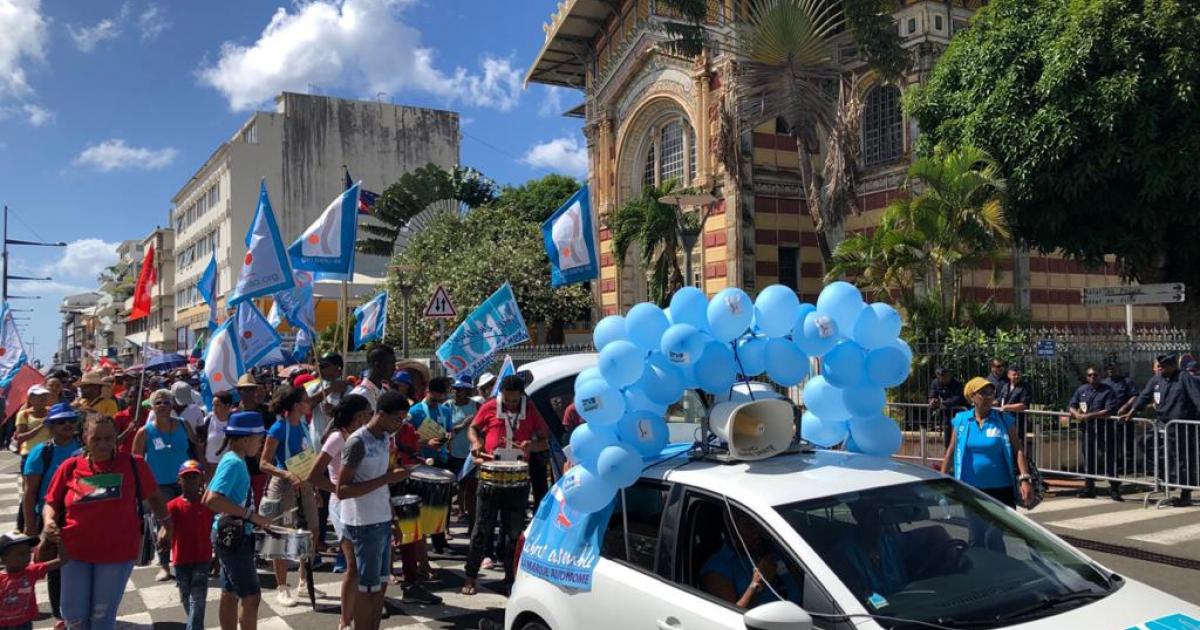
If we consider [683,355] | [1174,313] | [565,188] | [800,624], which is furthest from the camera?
[565,188]

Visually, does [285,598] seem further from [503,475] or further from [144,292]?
[144,292]

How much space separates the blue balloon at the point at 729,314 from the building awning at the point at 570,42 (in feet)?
88.3

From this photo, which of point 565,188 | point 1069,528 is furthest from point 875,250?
point 565,188

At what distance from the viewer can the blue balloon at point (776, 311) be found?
195 inches

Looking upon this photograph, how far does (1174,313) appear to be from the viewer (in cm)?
1911

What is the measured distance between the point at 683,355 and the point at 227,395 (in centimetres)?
539

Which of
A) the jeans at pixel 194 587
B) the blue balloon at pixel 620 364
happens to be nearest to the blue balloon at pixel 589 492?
the blue balloon at pixel 620 364

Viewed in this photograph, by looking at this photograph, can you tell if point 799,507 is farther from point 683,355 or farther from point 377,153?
point 377,153

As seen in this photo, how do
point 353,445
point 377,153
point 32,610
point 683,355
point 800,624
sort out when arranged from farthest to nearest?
point 377,153 < point 353,445 < point 32,610 < point 683,355 < point 800,624

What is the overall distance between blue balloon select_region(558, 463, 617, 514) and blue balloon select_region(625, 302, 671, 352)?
75 centimetres

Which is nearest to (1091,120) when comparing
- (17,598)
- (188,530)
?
(188,530)

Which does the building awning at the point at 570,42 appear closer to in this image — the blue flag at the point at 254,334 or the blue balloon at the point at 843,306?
the blue flag at the point at 254,334

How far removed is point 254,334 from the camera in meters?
13.4

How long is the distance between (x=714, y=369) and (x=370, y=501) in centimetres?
260
